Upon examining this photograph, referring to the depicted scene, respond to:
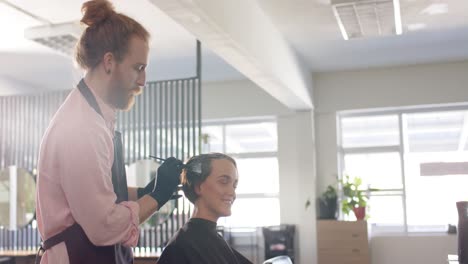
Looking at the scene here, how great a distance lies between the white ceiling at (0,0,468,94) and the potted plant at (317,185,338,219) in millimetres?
1592

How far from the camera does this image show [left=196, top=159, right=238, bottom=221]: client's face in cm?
211

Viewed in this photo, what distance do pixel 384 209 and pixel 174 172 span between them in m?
6.23

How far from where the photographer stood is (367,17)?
4645 mm

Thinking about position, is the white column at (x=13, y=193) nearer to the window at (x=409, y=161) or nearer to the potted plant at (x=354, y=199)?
the potted plant at (x=354, y=199)

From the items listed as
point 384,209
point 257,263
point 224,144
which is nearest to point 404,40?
point 384,209

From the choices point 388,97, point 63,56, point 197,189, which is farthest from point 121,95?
point 388,97

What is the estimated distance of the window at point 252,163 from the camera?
302 inches

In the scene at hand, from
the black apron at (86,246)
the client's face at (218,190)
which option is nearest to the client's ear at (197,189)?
the client's face at (218,190)

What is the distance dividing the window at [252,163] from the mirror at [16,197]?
7.59ft

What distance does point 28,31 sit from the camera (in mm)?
5059

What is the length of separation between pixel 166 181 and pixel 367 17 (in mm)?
3565

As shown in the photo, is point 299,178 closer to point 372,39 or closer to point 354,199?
point 354,199

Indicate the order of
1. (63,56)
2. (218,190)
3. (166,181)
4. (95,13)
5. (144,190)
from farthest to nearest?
1. (63,56)
2. (218,190)
3. (144,190)
4. (166,181)
5. (95,13)

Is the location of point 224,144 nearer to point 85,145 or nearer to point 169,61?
point 169,61
